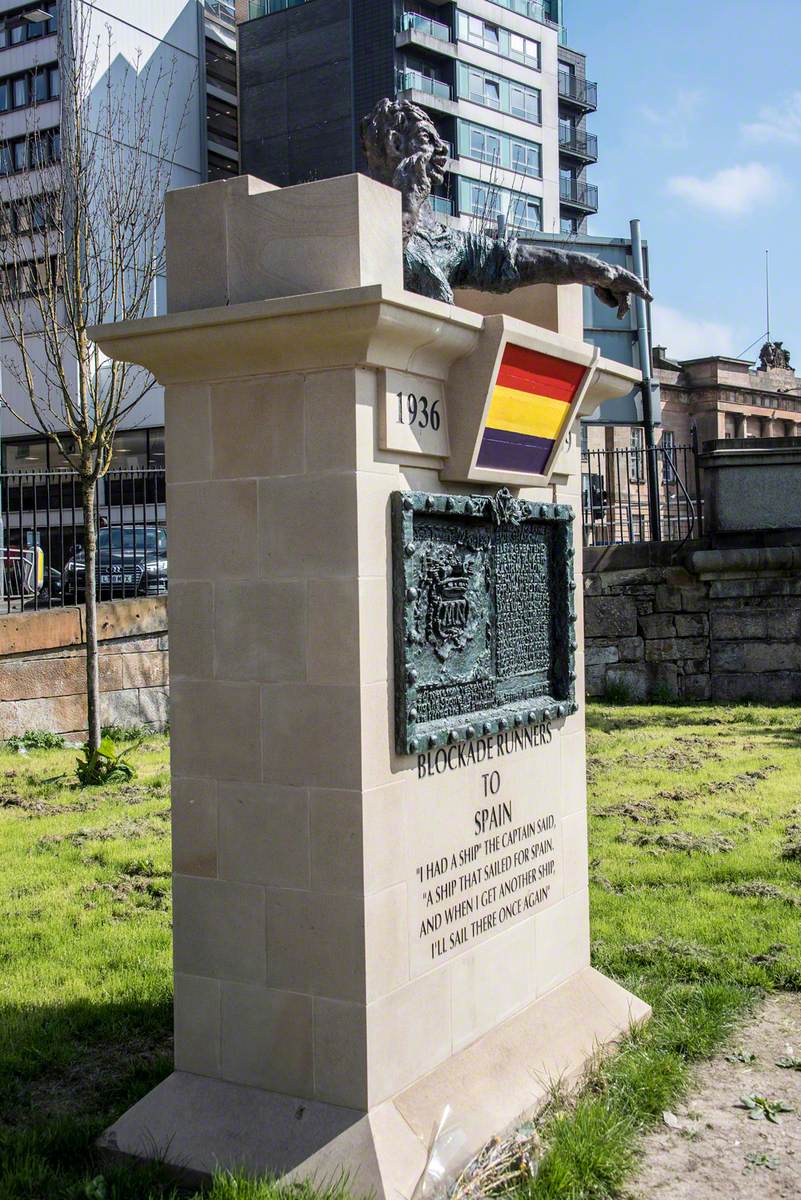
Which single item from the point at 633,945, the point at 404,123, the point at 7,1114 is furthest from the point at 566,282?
the point at 7,1114

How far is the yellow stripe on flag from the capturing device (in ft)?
13.4

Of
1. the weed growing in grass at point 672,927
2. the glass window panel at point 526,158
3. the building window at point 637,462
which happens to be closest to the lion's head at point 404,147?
the weed growing in grass at point 672,927

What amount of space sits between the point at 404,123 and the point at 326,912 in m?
2.70

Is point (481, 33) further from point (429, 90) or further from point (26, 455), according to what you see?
point (26, 455)

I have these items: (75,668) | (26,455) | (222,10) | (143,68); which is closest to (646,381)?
(75,668)

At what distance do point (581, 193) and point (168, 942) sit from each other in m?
53.3

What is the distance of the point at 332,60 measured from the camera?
145 feet

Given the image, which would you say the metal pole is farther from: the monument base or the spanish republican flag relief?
the monument base

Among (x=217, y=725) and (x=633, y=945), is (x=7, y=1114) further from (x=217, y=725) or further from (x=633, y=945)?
(x=633, y=945)

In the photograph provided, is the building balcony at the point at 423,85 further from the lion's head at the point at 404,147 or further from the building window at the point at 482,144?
the lion's head at the point at 404,147

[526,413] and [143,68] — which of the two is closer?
[526,413]

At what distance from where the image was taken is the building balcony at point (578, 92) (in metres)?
52.3

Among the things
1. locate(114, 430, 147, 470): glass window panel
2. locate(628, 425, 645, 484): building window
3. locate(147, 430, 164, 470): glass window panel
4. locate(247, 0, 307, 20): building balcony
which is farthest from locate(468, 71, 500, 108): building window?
locate(628, 425, 645, 484): building window

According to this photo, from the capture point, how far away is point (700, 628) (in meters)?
13.8
